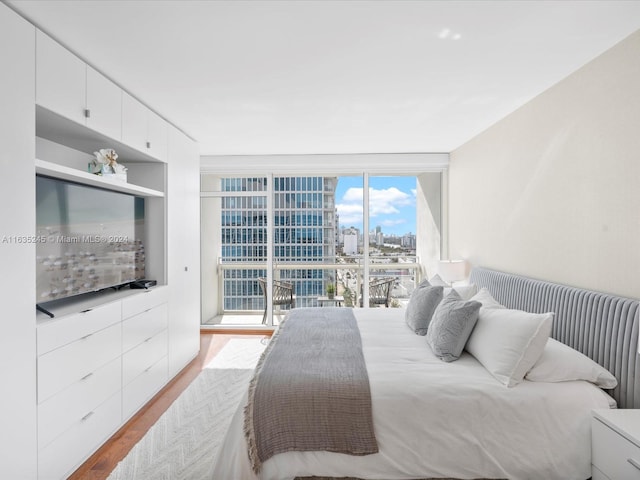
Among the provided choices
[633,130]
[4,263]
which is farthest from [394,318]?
[4,263]

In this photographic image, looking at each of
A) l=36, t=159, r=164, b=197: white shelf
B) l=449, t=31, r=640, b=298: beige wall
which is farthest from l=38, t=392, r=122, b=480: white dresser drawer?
l=449, t=31, r=640, b=298: beige wall

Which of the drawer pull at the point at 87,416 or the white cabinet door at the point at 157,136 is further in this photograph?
the white cabinet door at the point at 157,136

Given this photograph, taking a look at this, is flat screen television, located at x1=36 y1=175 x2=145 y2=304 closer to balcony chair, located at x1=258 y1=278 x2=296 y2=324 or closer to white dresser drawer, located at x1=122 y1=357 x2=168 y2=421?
white dresser drawer, located at x1=122 y1=357 x2=168 y2=421

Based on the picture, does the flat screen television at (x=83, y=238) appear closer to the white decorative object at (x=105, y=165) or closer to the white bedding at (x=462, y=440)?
the white decorative object at (x=105, y=165)

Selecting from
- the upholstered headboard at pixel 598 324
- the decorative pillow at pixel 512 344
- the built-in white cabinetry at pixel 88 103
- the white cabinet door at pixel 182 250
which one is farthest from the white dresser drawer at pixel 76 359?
the upholstered headboard at pixel 598 324

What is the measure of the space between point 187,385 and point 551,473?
2.96 m

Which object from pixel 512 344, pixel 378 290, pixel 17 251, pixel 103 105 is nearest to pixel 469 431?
pixel 512 344

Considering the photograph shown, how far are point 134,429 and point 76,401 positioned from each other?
0.67 m

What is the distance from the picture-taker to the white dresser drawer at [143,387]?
2.74 meters

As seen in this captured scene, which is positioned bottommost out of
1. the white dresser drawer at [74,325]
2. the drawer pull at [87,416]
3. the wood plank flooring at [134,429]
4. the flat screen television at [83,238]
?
the wood plank flooring at [134,429]

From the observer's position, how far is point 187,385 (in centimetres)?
342

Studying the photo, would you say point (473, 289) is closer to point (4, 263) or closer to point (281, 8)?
point (281, 8)

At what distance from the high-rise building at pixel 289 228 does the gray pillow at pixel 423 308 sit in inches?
96.9

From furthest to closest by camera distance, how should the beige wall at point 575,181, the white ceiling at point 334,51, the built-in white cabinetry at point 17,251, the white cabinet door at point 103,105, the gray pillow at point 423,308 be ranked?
the gray pillow at point 423,308 < the white cabinet door at point 103,105 < the beige wall at point 575,181 < the white ceiling at point 334,51 < the built-in white cabinetry at point 17,251
